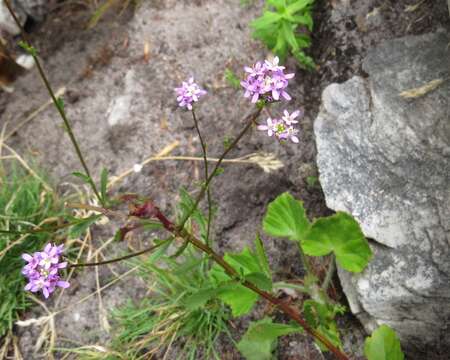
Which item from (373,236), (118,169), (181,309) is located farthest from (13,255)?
(373,236)

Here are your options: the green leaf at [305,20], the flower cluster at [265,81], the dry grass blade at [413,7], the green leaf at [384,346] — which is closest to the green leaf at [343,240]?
the green leaf at [384,346]

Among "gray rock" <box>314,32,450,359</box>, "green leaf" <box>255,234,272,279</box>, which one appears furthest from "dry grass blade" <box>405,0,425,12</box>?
"green leaf" <box>255,234,272,279</box>

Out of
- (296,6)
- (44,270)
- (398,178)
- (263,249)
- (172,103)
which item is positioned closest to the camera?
(44,270)

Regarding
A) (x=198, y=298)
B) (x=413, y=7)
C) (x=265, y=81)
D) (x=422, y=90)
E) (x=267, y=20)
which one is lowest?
(x=198, y=298)

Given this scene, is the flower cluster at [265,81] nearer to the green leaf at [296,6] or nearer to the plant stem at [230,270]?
the plant stem at [230,270]

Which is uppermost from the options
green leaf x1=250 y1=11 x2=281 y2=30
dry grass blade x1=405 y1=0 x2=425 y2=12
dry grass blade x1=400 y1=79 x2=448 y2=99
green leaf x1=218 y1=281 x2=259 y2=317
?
green leaf x1=250 y1=11 x2=281 y2=30

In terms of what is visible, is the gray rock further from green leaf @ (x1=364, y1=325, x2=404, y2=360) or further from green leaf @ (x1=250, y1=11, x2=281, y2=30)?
green leaf @ (x1=250, y1=11, x2=281, y2=30)

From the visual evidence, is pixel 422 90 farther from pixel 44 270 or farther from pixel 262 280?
pixel 44 270

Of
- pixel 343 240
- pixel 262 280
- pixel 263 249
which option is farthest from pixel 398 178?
pixel 262 280
